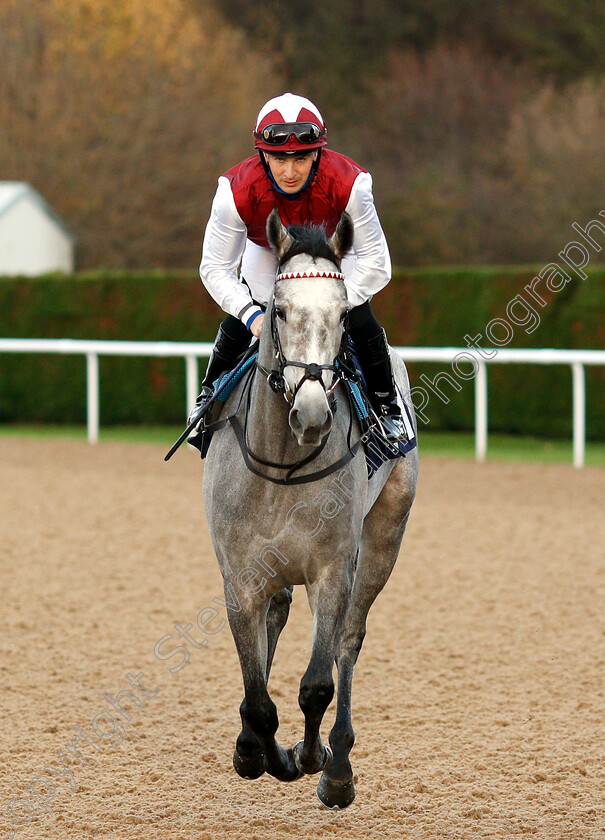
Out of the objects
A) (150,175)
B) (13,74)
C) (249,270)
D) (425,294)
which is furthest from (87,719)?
(13,74)

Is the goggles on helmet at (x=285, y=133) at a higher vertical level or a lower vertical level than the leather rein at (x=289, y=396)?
higher

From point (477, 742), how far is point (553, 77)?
2833 centimetres

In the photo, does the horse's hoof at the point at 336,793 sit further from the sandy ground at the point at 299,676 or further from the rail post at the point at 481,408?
the rail post at the point at 481,408

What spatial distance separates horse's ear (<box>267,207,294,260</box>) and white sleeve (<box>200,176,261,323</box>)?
1.34 ft

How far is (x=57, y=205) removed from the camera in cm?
2177

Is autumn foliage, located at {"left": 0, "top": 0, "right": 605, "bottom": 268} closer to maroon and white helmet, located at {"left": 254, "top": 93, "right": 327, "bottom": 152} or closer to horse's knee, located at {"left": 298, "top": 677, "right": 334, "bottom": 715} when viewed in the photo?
maroon and white helmet, located at {"left": 254, "top": 93, "right": 327, "bottom": 152}

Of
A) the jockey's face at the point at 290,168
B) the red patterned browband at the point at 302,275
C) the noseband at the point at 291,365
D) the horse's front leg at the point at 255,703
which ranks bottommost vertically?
the horse's front leg at the point at 255,703

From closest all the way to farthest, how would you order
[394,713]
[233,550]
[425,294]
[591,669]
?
1. [233,550]
2. [394,713]
3. [591,669]
4. [425,294]

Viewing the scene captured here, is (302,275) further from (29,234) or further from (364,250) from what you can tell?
(29,234)

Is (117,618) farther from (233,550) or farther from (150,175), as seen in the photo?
(150,175)

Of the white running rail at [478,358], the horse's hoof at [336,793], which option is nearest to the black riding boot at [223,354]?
the horse's hoof at [336,793]

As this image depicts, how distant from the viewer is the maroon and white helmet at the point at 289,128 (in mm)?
3654

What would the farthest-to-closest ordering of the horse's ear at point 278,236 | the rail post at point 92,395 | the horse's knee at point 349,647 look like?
the rail post at point 92,395, the horse's knee at point 349,647, the horse's ear at point 278,236

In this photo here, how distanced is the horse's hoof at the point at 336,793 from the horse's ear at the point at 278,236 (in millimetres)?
1707
